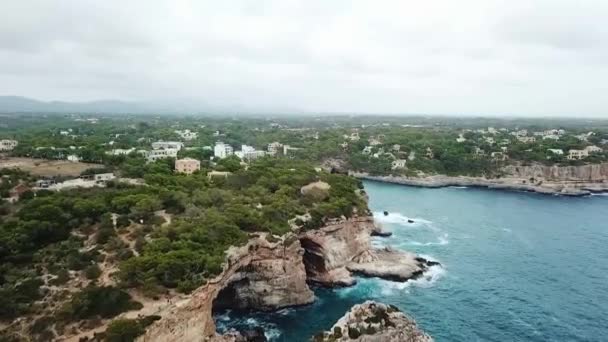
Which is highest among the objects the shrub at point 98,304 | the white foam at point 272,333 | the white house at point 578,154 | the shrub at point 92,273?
the white house at point 578,154

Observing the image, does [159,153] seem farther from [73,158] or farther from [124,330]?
[124,330]

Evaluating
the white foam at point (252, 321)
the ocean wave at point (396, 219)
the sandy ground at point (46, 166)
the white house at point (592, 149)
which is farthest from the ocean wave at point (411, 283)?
the white house at point (592, 149)

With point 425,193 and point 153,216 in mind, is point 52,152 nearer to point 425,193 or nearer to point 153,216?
point 153,216

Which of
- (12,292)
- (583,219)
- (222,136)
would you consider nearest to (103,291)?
(12,292)

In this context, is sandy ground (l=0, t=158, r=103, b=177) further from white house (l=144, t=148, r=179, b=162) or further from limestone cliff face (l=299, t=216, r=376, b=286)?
limestone cliff face (l=299, t=216, r=376, b=286)

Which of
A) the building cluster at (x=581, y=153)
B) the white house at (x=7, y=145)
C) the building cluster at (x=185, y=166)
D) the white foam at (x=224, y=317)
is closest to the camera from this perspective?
the white foam at (x=224, y=317)

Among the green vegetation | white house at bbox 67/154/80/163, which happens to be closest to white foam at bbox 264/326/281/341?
the green vegetation

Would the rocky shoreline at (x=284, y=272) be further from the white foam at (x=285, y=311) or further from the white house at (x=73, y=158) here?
the white house at (x=73, y=158)
